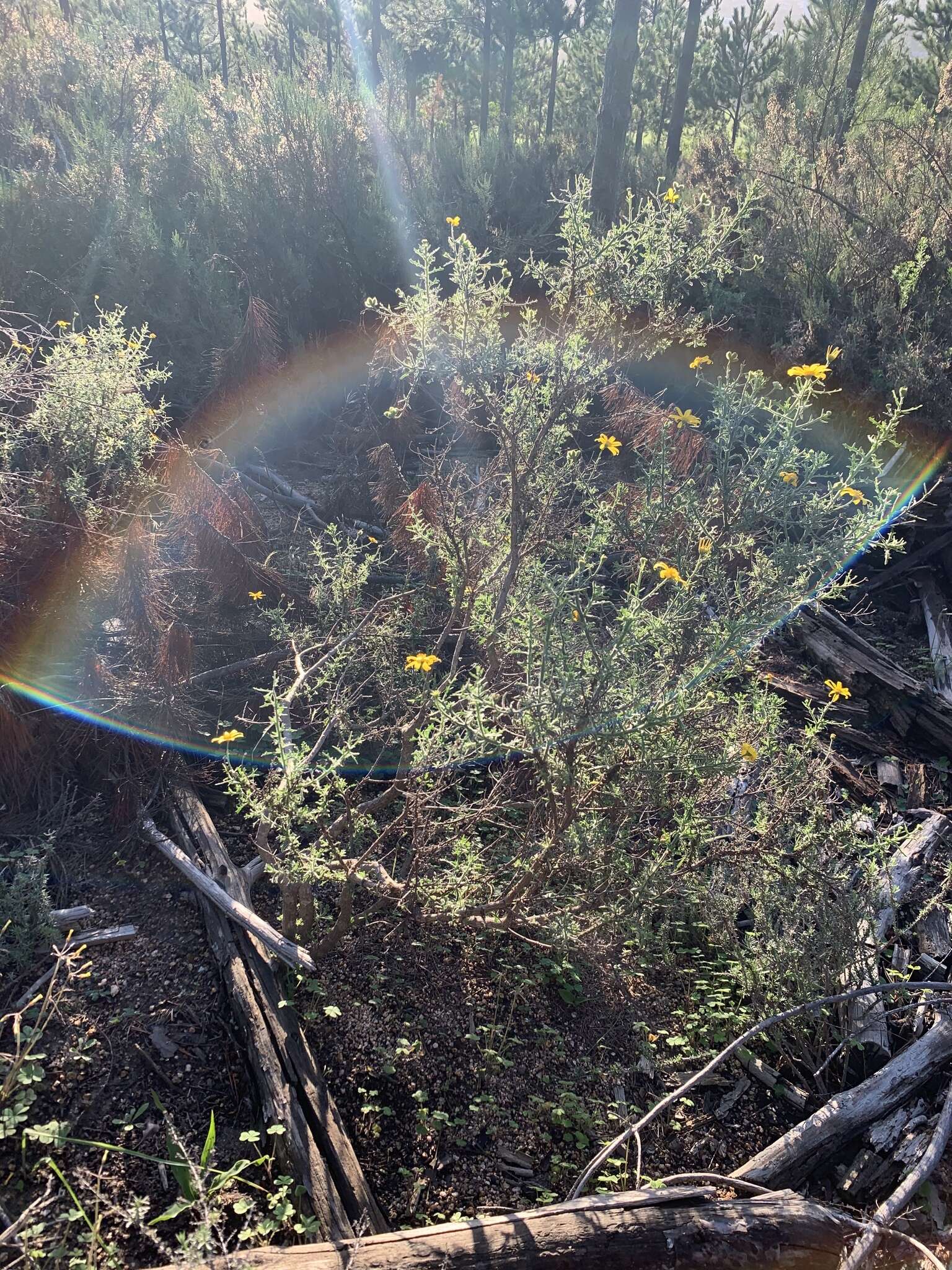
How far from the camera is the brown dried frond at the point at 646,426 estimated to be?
4.80m

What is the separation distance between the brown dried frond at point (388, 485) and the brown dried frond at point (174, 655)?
1.95 metres

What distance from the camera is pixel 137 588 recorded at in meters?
3.33

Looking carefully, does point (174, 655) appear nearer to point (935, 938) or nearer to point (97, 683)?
point (97, 683)

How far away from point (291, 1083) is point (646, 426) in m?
4.12

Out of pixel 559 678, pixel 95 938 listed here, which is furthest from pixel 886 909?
pixel 95 938

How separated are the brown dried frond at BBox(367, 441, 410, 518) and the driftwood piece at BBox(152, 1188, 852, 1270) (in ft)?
12.4

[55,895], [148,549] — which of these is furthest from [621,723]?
[148,549]

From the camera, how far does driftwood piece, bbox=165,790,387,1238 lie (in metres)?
2.01

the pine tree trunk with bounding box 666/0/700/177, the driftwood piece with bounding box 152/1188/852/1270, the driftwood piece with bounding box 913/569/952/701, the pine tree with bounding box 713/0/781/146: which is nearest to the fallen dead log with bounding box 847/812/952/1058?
the driftwood piece with bounding box 152/1188/852/1270

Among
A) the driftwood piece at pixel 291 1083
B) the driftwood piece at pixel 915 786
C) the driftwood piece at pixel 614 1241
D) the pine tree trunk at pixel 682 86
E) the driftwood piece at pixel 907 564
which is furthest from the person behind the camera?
the pine tree trunk at pixel 682 86

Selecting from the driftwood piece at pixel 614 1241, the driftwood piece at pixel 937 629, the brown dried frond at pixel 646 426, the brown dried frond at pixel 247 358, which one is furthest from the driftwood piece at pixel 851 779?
the brown dried frond at pixel 247 358

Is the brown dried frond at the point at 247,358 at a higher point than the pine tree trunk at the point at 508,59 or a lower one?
lower

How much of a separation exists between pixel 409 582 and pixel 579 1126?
2779 millimetres

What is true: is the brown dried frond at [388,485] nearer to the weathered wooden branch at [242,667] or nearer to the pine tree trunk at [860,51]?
the weathered wooden branch at [242,667]
